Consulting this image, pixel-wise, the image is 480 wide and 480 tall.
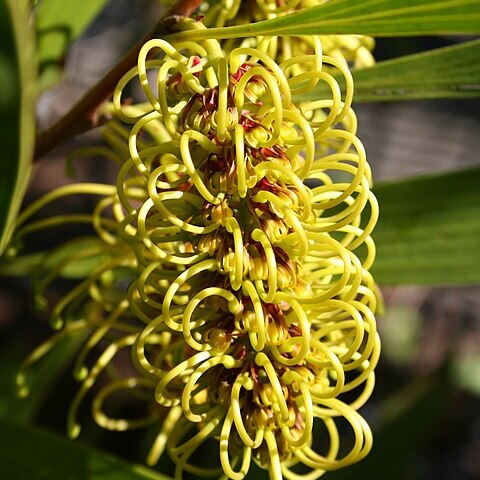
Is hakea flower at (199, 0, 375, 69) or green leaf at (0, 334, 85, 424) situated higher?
hakea flower at (199, 0, 375, 69)

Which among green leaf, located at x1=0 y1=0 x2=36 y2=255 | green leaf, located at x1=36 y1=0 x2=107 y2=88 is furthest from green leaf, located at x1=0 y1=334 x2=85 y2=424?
green leaf, located at x1=0 y1=0 x2=36 y2=255

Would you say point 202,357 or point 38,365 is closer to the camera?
point 202,357

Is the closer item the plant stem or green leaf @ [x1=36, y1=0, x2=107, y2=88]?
the plant stem

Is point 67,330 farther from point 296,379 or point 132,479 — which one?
point 296,379

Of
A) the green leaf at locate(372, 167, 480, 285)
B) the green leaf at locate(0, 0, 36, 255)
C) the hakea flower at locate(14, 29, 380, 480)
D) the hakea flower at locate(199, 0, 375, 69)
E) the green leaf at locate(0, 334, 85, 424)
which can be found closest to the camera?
the green leaf at locate(0, 0, 36, 255)

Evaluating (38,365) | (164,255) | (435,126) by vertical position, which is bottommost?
(435,126)

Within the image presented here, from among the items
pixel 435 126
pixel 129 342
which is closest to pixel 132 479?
pixel 129 342

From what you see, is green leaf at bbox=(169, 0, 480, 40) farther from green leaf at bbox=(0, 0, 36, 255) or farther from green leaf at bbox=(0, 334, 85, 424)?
green leaf at bbox=(0, 334, 85, 424)

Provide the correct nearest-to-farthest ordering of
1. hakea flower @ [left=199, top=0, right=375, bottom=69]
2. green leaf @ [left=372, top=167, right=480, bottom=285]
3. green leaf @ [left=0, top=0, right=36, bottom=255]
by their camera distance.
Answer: green leaf @ [left=0, top=0, right=36, bottom=255] < hakea flower @ [left=199, top=0, right=375, bottom=69] < green leaf @ [left=372, top=167, right=480, bottom=285]

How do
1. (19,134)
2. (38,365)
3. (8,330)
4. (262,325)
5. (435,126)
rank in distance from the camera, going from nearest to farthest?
1. (19,134)
2. (262,325)
3. (38,365)
4. (8,330)
5. (435,126)
